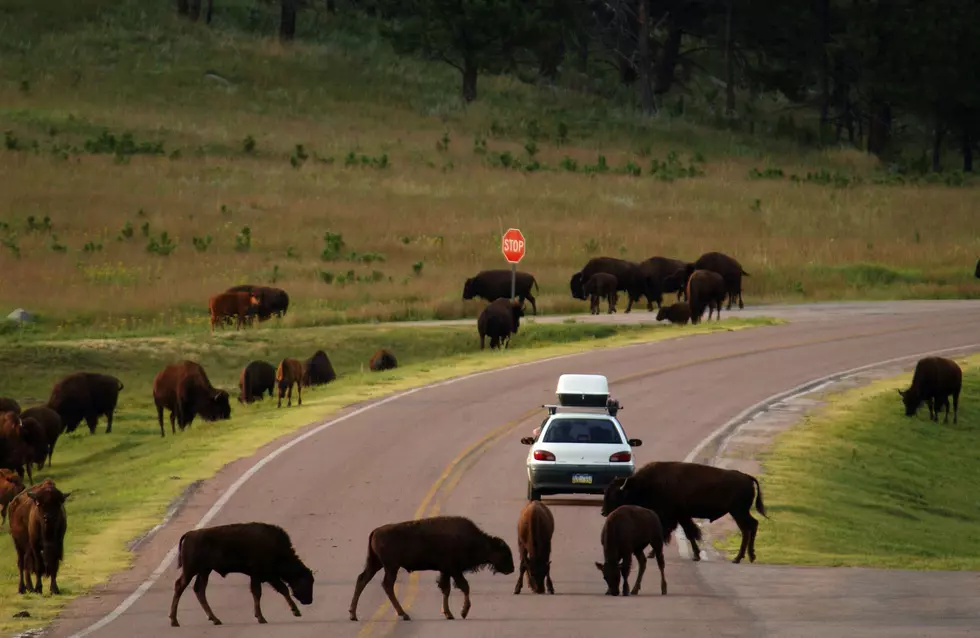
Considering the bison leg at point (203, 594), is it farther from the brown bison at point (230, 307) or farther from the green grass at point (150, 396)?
the brown bison at point (230, 307)

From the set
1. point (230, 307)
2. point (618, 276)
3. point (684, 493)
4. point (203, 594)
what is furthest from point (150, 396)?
point (203, 594)

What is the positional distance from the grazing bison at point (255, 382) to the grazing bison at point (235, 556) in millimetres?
23595

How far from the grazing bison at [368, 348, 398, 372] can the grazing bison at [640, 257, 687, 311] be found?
15.0 m

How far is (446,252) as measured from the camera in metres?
67.8

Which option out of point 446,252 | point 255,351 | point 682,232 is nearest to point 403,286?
point 446,252

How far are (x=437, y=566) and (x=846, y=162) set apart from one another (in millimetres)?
90109

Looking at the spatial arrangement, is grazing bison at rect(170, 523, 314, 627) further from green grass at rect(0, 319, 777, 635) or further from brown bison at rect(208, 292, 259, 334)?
brown bison at rect(208, 292, 259, 334)

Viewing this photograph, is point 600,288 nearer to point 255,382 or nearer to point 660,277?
point 660,277

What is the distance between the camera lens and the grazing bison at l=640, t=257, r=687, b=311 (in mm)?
59000

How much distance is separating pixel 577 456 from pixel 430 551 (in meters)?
7.79

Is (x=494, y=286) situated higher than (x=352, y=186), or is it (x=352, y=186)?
(x=352, y=186)

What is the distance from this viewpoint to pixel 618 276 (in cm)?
5891

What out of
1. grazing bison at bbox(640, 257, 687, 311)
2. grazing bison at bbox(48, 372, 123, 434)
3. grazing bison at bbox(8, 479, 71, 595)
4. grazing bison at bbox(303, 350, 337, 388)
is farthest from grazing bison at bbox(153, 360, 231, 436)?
grazing bison at bbox(640, 257, 687, 311)

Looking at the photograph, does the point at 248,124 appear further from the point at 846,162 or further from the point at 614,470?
the point at 614,470
